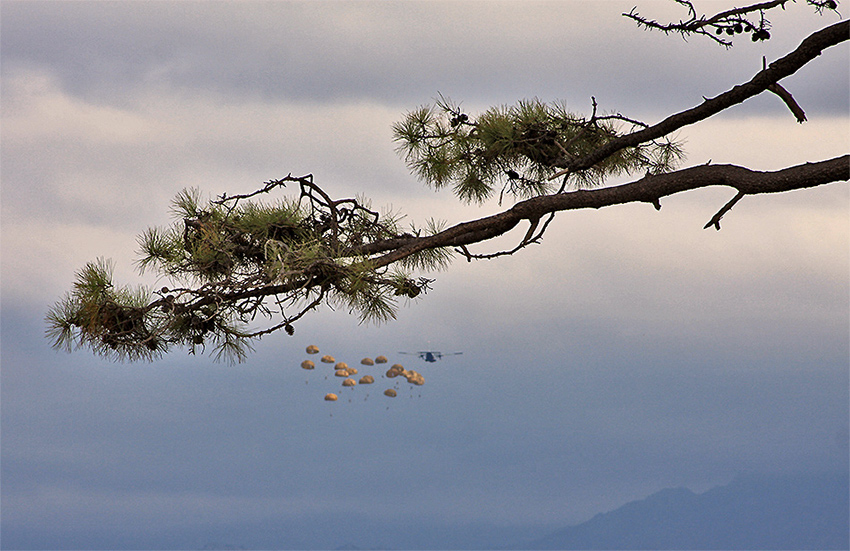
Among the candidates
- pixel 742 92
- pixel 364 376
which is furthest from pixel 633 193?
pixel 364 376

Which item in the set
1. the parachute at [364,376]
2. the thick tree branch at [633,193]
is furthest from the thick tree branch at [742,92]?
the parachute at [364,376]

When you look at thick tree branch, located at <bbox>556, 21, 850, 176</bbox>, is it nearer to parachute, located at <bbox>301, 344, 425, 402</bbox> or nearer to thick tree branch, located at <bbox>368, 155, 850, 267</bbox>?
thick tree branch, located at <bbox>368, 155, 850, 267</bbox>

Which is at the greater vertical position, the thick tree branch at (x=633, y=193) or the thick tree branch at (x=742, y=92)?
the thick tree branch at (x=742, y=92)

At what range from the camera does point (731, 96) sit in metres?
3.31

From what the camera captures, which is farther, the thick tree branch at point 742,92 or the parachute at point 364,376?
the parachute at point 364,376

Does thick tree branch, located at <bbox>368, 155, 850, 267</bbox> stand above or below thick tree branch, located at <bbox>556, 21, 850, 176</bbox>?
below

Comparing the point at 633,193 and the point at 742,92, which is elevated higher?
Result: the point at 742,92

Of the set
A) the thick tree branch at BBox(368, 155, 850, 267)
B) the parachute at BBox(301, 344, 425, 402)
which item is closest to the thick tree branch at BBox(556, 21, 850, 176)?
the thick tree branch at BBox(368, 155, 850, 267)

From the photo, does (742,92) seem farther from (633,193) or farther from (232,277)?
(232,277)

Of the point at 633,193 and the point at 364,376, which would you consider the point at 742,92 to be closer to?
the point at 633,193

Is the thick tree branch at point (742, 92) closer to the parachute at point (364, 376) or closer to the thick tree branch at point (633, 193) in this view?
the thick tree branch at point (633, 193)

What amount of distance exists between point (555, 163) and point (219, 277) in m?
1.59

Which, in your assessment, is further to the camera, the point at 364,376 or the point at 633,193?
the point at 364,376

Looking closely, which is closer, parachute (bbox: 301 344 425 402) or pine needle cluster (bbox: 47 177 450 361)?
pine needle cluster (bbox: 47 177 450 361)
